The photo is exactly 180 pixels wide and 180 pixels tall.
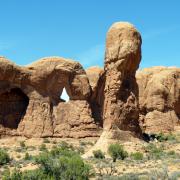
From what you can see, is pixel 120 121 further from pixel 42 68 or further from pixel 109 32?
pixel 42 68

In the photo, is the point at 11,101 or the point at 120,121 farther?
the point at 11,101

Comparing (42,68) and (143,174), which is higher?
(42,68)

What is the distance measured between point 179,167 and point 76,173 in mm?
5923

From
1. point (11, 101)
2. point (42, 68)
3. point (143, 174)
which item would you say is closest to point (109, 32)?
point (42, 68)

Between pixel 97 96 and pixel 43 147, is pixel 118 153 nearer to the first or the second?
pixel 43 147

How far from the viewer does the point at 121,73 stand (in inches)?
1321

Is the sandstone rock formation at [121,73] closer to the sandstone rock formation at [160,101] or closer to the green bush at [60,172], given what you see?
the green bush at [60,172]

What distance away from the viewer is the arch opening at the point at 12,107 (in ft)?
140

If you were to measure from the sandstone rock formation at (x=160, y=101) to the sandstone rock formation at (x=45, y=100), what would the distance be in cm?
748

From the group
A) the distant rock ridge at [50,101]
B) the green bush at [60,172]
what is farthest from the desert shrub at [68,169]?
the distant rock ridge at [50,101]

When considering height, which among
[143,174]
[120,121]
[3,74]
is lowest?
[143,174]

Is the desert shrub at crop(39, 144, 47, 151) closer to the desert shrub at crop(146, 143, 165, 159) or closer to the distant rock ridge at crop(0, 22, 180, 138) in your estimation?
the distant rock ridge at crop(0, 22, 180, 138)

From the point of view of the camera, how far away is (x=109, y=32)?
34281 millimetres

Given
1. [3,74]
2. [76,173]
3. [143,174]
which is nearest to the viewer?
[76,173]
